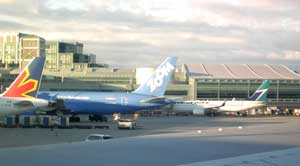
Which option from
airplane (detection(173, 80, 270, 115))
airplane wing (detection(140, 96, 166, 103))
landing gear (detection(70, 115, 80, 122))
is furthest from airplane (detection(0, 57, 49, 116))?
airplane (detection(173, 80, 270, 115))

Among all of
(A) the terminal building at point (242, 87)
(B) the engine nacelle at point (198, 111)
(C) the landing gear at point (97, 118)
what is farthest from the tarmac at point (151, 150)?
(A) the terminal building at point (242, 87)

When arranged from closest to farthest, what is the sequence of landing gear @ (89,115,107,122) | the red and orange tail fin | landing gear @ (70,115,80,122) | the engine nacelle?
the red and orange tail fin
landing gear @ (70,115,80,122)
landing gear @ (89,115,107,122)
the engine nacelle

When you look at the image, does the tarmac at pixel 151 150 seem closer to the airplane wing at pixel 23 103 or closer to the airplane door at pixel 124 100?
the airplane wing at pixel 23 103

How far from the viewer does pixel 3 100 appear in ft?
114

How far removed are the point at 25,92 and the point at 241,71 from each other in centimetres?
10559

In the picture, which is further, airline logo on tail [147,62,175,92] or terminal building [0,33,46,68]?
terminal building [0,33,46,68]

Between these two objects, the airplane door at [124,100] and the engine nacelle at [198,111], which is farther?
the engine nacelle at [198,111]

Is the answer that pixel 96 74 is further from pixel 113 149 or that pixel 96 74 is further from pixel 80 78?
pixel 113 149

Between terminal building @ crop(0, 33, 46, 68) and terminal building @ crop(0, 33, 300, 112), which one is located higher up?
terminal building @ crop(0, 33, 46, 68)

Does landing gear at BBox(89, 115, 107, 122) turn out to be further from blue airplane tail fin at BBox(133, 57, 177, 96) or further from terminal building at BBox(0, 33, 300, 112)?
terminal building at BBox(0, 33, 300, 112)

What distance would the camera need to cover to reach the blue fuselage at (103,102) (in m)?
58.0

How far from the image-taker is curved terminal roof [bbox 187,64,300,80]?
127 metres

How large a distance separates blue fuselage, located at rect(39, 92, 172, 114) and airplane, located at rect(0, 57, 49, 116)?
921 inches

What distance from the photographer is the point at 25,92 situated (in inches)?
1378
